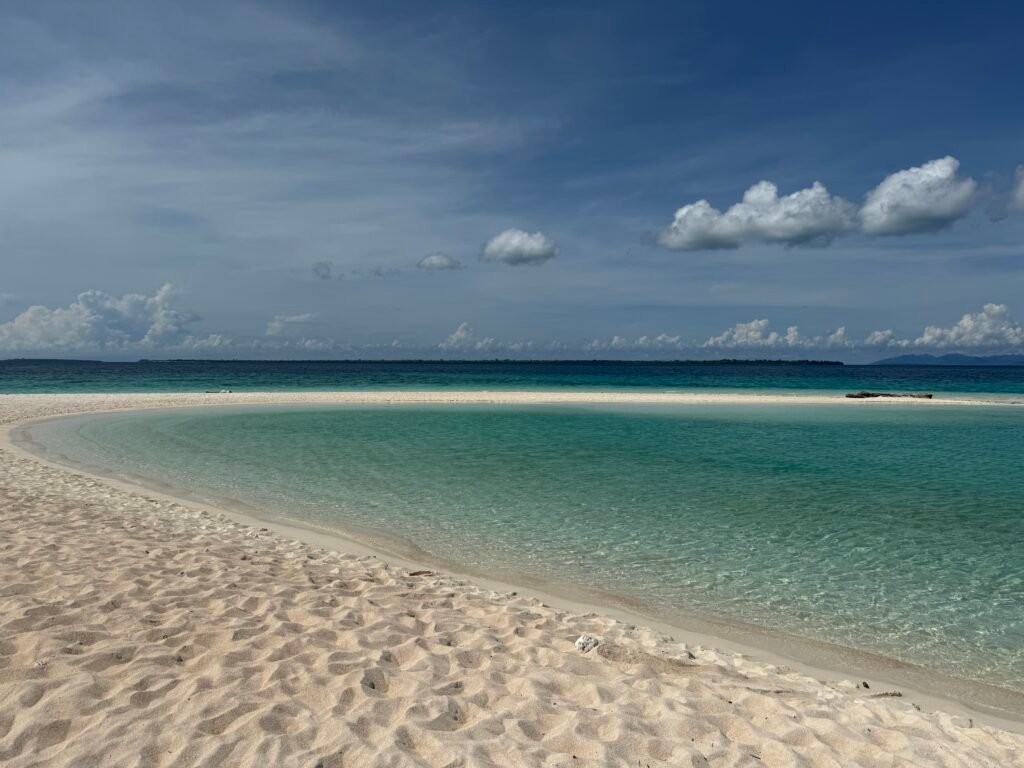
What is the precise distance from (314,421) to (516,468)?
1865 centimetres

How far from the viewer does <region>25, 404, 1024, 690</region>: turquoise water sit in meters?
8.84

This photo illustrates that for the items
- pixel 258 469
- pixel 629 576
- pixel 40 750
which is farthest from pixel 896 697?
pixel 258 469

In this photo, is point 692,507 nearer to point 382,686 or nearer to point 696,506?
point 696,506

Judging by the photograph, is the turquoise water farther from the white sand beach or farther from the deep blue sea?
the white sand beach

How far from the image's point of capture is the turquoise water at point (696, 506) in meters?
8.84

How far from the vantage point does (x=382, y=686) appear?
5906 millimetres

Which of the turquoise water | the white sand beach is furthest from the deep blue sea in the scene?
the white sand beach

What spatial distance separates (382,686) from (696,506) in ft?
33.4

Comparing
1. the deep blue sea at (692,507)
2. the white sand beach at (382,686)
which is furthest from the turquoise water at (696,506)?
the white sand beach at (382,686)

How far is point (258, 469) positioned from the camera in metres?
19.5

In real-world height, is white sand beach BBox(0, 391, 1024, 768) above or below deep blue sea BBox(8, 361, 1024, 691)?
above

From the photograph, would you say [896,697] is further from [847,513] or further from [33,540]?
[33,540]

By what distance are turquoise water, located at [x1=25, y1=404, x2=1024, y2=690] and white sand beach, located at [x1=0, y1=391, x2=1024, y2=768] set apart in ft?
5.79

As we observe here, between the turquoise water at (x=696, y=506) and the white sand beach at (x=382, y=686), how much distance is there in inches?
69.5
